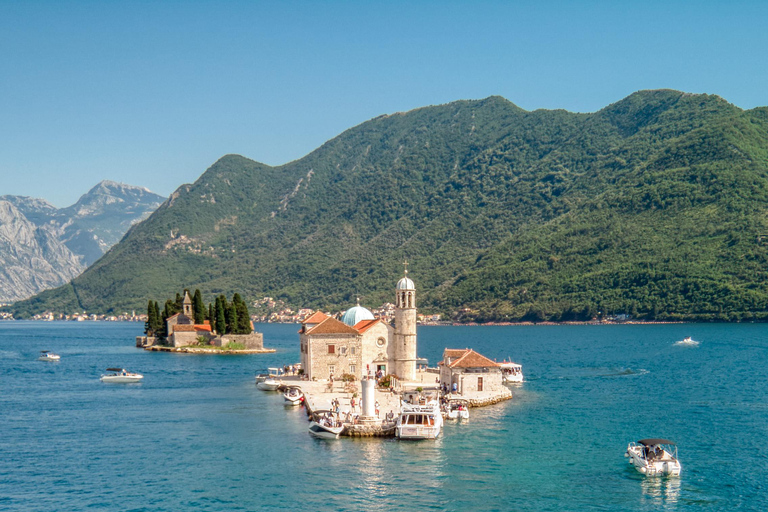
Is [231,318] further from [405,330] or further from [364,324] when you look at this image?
[405,330]

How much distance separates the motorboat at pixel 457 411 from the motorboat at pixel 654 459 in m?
15.9

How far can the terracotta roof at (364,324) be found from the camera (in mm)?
73688

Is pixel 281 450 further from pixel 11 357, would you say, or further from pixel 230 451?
pixel 11 357

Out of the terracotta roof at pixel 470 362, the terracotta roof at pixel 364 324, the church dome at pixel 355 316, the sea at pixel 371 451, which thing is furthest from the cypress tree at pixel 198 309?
the terracotta roof at pixel 470 362

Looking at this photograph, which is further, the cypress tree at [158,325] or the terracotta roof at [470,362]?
the cypress tree at [158,325]

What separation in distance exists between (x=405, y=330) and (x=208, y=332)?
7475 cm

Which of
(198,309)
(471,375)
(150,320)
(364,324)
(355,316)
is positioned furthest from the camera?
(150,320)

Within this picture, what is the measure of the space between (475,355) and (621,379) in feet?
87.7

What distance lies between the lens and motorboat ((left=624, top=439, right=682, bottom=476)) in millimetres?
42594

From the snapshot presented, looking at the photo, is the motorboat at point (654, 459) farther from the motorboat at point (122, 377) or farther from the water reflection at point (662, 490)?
the motorboat at point (122, 377)

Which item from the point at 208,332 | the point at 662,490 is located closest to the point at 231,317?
the point at 208,332

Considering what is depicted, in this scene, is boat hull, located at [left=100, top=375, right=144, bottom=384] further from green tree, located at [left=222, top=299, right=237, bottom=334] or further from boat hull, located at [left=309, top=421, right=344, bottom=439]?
green tree, located at [left=222, top=299, right=237, bottom=334]

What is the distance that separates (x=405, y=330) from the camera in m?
71.5

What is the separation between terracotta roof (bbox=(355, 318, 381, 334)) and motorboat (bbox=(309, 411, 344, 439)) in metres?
19.8
